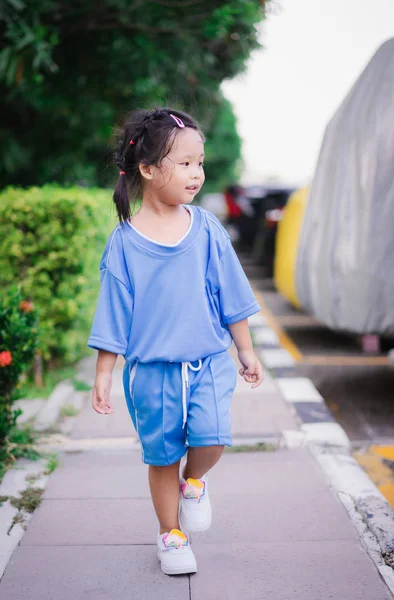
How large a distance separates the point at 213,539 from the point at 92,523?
0.51 meters

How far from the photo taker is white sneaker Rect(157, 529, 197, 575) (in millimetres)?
2326

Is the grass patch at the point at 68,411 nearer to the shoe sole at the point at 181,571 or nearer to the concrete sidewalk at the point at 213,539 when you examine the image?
the concrete sidewalk at the point at 213,539

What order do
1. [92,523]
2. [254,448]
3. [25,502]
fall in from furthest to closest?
[254,448]
[25,502]
[92,523]

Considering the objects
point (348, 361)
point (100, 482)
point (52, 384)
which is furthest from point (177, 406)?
point (348, 361)

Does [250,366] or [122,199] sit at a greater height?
[122,199]

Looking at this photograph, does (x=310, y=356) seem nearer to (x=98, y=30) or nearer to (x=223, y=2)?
(x=223, y=2)

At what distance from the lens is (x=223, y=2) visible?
6.46 metres

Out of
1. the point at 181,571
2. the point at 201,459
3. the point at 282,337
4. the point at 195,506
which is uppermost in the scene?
the point at 201,459

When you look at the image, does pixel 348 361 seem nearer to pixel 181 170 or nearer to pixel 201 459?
pixel 201 459

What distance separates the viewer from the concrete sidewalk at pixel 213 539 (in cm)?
226

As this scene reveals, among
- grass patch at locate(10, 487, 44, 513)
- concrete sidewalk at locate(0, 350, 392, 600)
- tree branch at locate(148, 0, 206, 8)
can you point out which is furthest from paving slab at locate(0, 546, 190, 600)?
tree branch at locate(148, 0, 206, 8)

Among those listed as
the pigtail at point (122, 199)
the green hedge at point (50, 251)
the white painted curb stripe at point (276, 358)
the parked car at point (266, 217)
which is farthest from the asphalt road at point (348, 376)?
the parked car at point (266, 217)

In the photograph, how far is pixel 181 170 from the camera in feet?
7.40

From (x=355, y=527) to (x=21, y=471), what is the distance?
1.61 m
